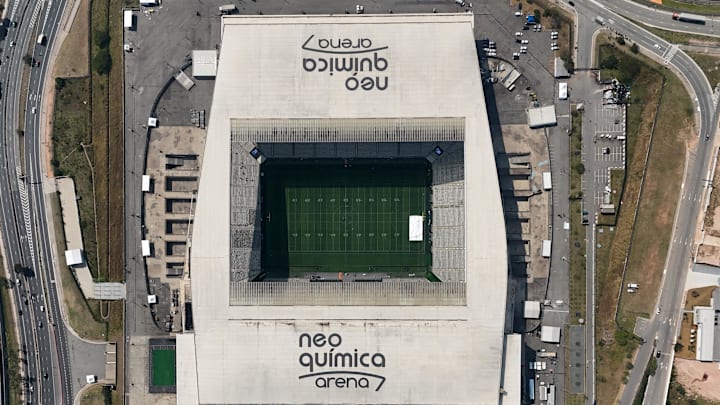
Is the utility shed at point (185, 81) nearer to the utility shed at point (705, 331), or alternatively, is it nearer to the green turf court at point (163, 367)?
the green turf court at point (163, 367)

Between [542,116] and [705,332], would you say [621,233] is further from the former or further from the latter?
[542,116]

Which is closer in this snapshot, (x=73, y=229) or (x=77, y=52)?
(x=73, y=229)

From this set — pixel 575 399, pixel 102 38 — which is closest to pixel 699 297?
pixel 575 399

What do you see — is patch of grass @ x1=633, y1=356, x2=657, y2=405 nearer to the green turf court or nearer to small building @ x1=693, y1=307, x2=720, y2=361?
small building @ x1=693, y1=307, x2=720, y2=361

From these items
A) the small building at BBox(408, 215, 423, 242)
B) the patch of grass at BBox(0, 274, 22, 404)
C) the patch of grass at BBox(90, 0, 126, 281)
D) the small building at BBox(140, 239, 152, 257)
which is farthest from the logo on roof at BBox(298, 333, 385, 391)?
the patch of grass at BBox(0, 274, 22, 404)

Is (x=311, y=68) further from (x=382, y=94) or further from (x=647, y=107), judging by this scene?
(x=647, y=107)

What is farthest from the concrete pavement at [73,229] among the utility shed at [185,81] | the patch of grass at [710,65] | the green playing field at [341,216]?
the patch of grass at [710,65]

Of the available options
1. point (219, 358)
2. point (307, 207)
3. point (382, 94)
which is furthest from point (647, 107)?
point (219, 358)
